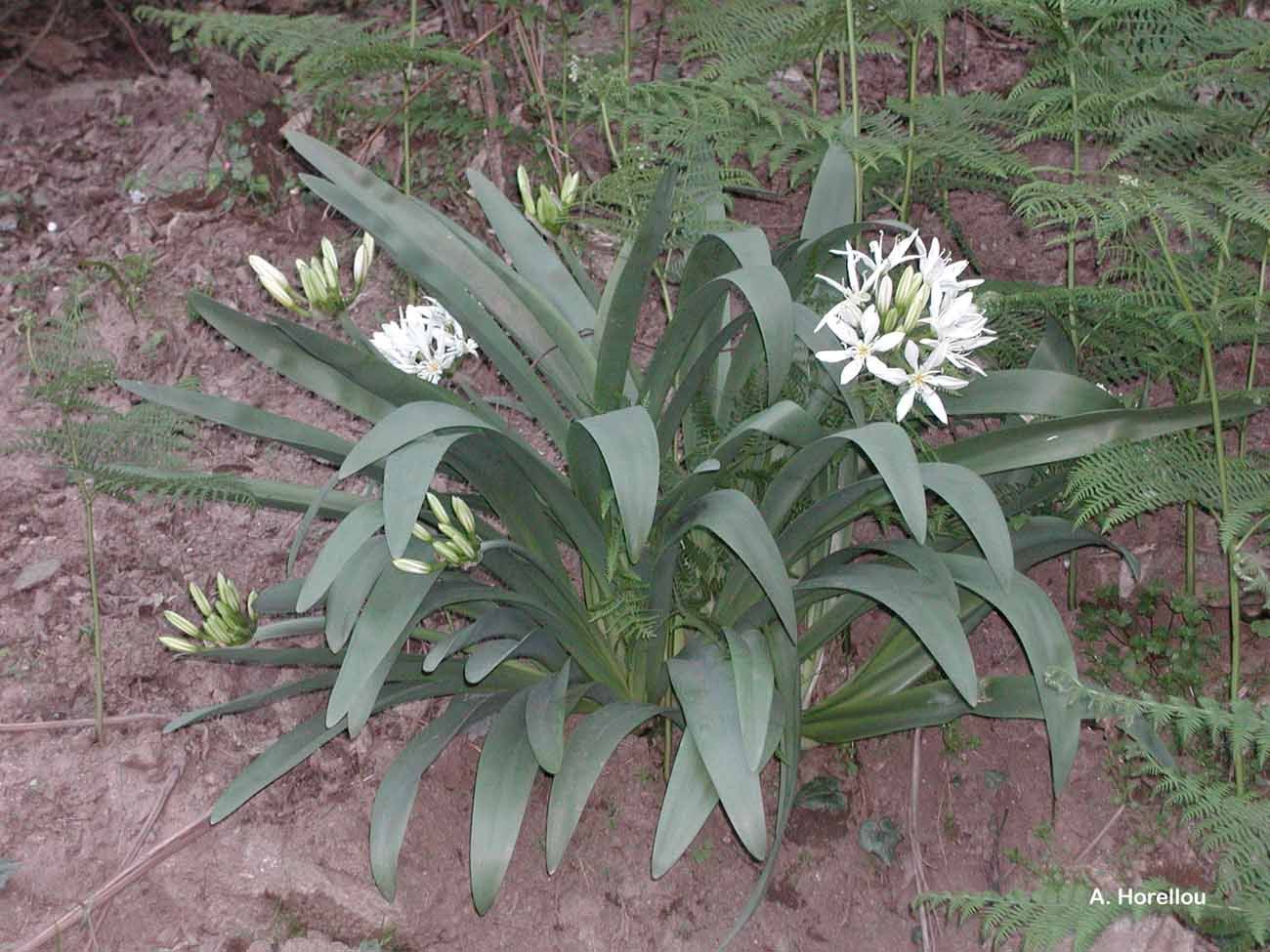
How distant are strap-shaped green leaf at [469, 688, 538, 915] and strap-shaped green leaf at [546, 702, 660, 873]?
55 millimetres

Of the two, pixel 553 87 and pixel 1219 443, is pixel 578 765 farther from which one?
pixel 553 87

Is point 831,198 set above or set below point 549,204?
below

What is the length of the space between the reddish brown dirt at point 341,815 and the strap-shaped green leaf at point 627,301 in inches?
28.2

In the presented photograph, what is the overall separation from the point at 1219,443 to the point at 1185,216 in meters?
0.38

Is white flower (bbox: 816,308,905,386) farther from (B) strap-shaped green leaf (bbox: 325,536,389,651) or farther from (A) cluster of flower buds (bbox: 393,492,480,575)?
(B) strap-shaped green leaf (bbox: 325,536,389,651)

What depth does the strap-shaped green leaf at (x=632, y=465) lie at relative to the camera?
161 centimetres

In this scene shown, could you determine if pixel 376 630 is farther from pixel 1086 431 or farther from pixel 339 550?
pixel 1086 431

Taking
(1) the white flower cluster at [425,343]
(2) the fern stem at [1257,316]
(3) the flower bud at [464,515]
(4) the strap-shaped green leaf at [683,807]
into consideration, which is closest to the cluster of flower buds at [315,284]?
(1) the white flower cluster at [425,343]

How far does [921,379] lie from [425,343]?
859mm

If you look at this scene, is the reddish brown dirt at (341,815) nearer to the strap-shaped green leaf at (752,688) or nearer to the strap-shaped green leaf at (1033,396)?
the strap-shaped green leaf at (752,688)

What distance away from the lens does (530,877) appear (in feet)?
6.91

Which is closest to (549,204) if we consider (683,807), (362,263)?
(362,263)

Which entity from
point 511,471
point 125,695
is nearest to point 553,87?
point 511,471

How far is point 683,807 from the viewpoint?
71.5 inches
